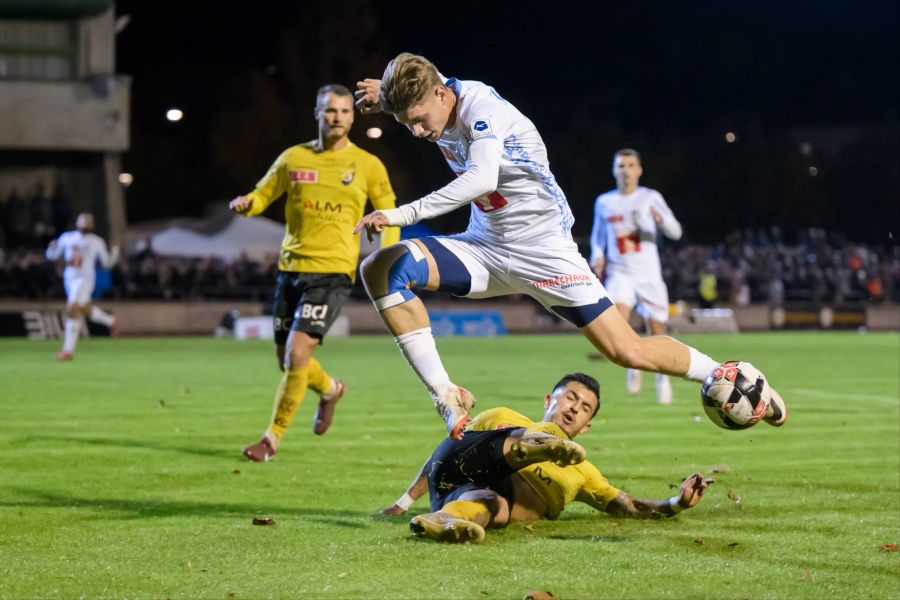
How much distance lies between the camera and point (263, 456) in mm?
9109

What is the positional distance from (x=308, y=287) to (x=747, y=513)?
152 inches

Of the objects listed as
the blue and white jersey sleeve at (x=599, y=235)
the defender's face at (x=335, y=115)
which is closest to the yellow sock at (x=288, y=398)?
the defender's face at (x=335, y=115)

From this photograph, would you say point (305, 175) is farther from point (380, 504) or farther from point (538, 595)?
point (538, 595)

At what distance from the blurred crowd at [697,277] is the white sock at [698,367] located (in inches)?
1020

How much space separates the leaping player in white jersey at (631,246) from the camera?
1452 cm

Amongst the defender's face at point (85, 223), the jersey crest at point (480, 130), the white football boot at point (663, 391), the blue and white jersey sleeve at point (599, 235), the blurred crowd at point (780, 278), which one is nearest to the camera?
the jersey crest at point (480, 130)

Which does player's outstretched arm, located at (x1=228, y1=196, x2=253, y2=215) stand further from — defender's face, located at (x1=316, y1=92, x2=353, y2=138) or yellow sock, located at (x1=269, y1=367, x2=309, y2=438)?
yellow sock, located at (x1=269, y1=367, x2=309, y2=438)

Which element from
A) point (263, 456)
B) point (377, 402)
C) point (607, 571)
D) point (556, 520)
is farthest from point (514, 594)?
point (377, 402)

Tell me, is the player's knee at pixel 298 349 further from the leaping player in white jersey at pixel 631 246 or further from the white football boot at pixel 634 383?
the white football boot at pixel 634 383

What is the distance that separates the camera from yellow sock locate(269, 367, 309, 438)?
9.34 metres

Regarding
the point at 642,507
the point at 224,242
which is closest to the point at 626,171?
the point at 642,507

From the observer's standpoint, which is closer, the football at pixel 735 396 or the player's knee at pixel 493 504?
the player's knee at pixel 493 504

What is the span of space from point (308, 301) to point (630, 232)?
6.16 meters

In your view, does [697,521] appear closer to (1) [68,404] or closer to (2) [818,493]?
(2) [818,493]
